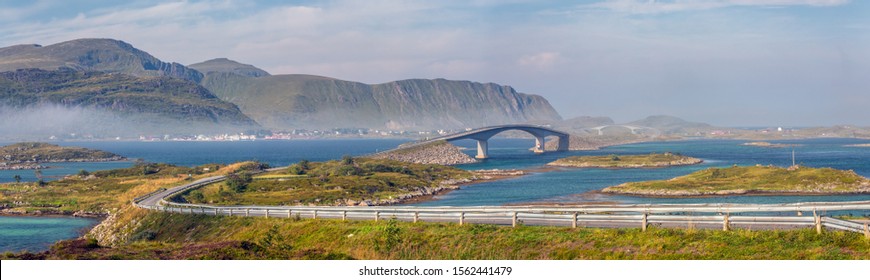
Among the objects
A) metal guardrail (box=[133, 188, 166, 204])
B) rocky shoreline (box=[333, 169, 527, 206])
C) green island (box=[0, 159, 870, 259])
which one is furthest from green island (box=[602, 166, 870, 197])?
green island (box=[0, 159, 870, 259])

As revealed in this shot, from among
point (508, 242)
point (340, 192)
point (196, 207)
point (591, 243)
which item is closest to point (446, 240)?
point (508, 242)

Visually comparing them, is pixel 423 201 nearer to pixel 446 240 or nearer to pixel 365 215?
pixel 365 215

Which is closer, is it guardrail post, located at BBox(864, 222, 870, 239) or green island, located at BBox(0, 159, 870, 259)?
guardrail post, located at BBox(864, 222, 870, 239)

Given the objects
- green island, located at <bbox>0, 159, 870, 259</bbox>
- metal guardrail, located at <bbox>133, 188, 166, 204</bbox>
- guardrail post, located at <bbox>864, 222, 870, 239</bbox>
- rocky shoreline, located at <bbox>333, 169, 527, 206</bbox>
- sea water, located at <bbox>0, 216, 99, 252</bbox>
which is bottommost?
rocky shoreline, located at <bbox>333, 169, 527, 206</bbox>

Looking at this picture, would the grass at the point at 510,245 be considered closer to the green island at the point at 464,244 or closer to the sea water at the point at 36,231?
the green island at the point at 464,244

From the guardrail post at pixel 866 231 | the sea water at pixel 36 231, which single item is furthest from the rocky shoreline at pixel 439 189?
the guardrail post at pixel 866 231

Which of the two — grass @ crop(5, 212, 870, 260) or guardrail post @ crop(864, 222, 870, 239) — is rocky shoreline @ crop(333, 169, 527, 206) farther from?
guardrail post @ crop(864, 222, 870, 239)

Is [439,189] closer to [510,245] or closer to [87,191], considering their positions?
[87,191]
